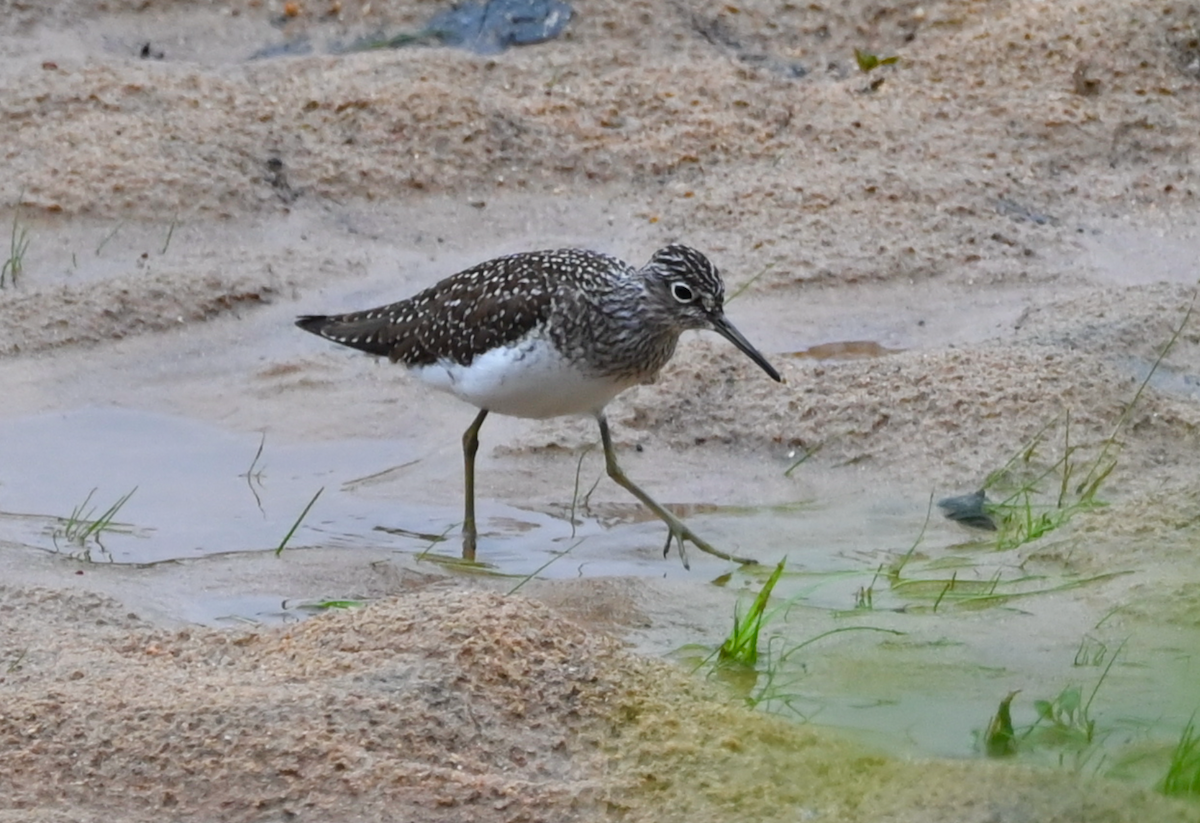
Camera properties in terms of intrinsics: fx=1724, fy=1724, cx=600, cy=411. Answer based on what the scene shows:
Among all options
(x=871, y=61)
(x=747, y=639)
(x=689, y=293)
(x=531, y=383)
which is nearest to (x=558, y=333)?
(x=531, y=383)

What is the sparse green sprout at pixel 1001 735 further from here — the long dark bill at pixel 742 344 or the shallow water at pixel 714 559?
the long dark bill at pixel 742 344

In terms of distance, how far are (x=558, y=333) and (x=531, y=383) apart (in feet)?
0.70

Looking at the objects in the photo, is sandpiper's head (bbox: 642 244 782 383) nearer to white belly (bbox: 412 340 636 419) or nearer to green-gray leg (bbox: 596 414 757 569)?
white belly (bbox: 412 340 636 419)

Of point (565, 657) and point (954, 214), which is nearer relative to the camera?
point (565, 657)

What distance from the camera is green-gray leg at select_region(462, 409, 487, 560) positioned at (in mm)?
6207

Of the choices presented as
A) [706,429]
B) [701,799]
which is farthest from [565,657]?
[706,429]

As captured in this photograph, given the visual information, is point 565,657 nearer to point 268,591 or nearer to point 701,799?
point 701,799

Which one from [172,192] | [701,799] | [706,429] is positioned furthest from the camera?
[172,192]

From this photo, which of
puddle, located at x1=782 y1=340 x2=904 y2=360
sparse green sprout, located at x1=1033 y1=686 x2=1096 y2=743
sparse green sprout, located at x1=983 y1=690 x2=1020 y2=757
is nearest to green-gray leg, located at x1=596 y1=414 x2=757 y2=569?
puddle, located at x1=782 y1=340 x2=904 y2=360

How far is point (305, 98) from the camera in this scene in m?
8.85

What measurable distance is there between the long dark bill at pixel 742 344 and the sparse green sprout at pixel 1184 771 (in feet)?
11.1

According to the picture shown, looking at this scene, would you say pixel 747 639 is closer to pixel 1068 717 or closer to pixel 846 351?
pixel 1068 717

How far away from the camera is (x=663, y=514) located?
618 cm

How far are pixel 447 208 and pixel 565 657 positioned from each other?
460 cm
